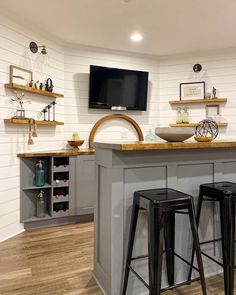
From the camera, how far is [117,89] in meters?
4.32

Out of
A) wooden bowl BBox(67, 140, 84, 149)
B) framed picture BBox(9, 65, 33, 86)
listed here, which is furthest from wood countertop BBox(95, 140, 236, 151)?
wooden bowl BBox(67, 140, 84, 149)

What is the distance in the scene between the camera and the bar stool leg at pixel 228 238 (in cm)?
174

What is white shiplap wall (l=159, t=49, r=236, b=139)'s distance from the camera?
4.27 meters

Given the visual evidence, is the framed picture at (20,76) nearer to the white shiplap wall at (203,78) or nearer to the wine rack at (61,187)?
the wine rack at (61,187)

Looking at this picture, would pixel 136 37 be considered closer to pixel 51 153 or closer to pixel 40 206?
pixel 51 153

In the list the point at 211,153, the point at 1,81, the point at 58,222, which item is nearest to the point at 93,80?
the point at 1,81

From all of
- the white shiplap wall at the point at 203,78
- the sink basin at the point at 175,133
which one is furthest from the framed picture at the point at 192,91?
the sink basin at the point at 175,133

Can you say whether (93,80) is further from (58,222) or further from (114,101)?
(58,222)

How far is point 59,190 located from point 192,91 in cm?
285

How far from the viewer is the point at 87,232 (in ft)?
10.6

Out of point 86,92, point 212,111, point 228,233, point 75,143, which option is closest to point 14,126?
point 75,143

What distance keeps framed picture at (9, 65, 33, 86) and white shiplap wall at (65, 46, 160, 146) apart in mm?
818

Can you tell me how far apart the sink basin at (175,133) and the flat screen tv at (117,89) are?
94.8 inches

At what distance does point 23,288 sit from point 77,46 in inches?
138
